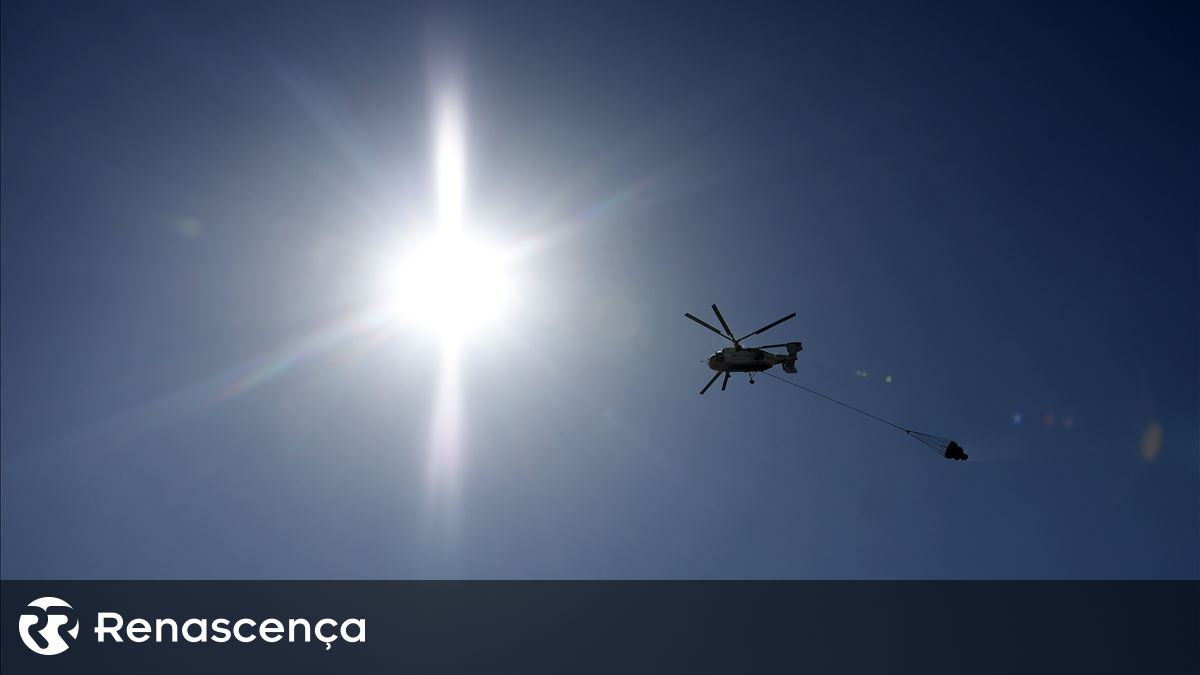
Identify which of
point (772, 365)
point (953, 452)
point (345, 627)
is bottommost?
point (953, 452)

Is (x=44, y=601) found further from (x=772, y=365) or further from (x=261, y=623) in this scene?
(x=772, y=365)

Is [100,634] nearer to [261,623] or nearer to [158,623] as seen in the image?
[158,623]

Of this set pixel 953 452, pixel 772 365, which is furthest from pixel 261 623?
pixel 953 452

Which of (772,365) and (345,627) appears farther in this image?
(345,627)

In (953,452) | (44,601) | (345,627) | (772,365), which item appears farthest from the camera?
(345,627)

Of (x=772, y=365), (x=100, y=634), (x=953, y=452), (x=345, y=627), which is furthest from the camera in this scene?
(x=345, y=627)

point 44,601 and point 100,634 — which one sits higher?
point 44,601

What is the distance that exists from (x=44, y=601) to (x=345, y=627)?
35097 millimetres

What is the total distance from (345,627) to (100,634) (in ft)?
83.7

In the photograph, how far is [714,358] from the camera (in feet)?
161

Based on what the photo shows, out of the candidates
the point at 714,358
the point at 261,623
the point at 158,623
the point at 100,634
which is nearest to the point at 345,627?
the point at 261,623

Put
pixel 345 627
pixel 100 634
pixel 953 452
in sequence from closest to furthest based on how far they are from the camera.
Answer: pixel 953 452
pixel 100 634
pixel 345 627

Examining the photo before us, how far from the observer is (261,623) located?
63.2 metres

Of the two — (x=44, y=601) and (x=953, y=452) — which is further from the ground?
(x=44, y=601)
